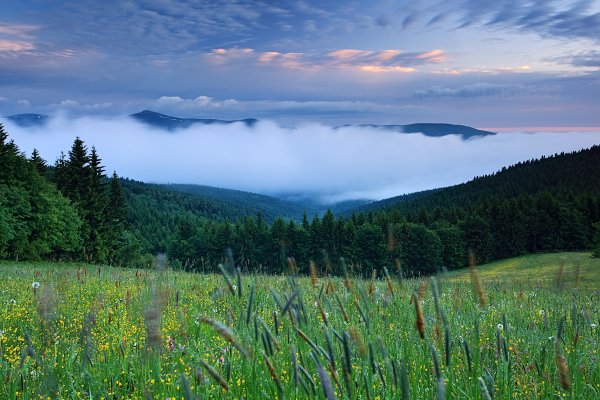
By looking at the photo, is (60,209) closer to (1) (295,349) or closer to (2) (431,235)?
(1) (295,349)

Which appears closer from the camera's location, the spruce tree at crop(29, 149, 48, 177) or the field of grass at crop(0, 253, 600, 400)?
the field of grass at crop(0, 253, 600, 400)

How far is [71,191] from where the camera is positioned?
245ft

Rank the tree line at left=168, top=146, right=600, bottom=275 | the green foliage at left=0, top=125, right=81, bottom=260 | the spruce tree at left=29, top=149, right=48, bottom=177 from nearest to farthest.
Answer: the green foliage at left=0, top=125, right=81, bottom=260 → the spruce tree at left=29, top=149, right=48, bottom=177 → the tree line at left=168, top=146, right=600, bottom=275

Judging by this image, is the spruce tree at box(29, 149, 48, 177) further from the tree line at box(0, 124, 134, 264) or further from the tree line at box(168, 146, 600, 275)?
the tree line at box(168, 146, 600, 275)

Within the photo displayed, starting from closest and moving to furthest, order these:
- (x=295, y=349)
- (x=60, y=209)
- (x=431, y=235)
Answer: (x=295, y=349) → (x=60, y=209) → (x=431, y=235)

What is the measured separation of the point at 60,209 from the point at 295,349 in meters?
71.5

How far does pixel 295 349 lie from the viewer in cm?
277

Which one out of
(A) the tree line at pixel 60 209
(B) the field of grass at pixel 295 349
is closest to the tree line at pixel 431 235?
(A) the tree line at pixel 60 209

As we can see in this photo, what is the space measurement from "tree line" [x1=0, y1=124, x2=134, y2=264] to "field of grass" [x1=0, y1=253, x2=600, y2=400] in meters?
41.6

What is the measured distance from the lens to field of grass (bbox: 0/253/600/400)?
2.58m

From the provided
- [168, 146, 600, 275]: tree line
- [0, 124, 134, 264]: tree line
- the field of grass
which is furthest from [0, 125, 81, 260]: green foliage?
the field of grass

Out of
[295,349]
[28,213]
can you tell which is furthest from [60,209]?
[295,349]

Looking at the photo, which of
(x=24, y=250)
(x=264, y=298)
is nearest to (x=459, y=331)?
(x=264, y=298)

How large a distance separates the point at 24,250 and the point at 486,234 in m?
92.0
